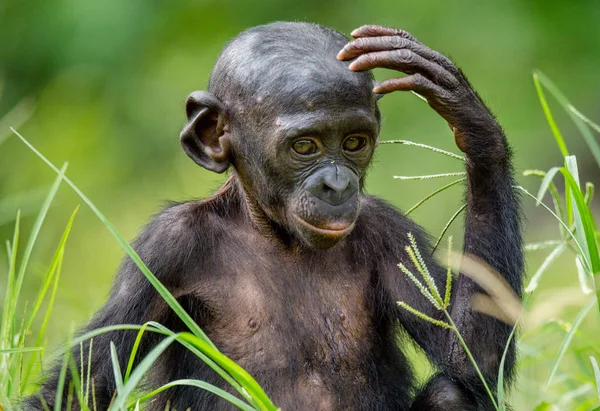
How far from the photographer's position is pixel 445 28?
14.0m

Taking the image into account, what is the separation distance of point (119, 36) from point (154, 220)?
8.40 meters

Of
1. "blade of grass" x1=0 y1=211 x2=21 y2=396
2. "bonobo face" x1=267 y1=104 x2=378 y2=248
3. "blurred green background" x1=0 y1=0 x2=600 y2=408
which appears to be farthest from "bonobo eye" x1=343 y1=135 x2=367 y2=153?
"blurred green background" x1=0 y1=0 x2=600 y2=408

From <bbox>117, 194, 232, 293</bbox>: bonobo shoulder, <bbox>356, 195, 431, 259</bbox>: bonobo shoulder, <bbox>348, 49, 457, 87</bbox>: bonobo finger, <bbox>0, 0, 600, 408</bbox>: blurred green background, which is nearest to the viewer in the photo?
<bbox>348, 49, 457, 87</bbox>: bonobo finger

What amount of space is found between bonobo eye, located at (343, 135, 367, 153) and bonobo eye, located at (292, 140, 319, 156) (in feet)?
0.53

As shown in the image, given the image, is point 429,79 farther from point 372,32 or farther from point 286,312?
point 286,312

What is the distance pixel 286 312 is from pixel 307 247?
15.2 inches

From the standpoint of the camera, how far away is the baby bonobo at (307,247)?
5.76 m

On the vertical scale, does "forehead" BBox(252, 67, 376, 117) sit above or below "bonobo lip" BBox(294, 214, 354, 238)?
above

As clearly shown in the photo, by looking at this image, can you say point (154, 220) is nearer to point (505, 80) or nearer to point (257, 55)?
point (257, 55)

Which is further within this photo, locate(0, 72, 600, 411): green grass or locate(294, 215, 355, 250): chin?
locate(294, 215, 355, 250): chin

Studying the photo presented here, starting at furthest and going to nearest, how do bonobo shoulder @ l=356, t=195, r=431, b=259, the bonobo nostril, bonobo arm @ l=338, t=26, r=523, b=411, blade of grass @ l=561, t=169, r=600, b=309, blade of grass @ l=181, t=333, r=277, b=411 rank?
1. bonobo shoulder @ l=356, t=195, r=431, b=259
2. bonobo arm @ l=338, t=26, r=523, b=411
3. the bonobo nostril
4. blade of grass @ l=561, t=169, r=600, b=309
5. blade of grass @ l=181, t=333, r=277, b=411

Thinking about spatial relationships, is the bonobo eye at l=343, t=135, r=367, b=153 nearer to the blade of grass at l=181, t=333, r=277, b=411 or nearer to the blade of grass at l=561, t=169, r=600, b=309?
the blade of grass at l=561, t=169, r=600, b=309

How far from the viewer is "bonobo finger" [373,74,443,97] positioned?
18.0 ft

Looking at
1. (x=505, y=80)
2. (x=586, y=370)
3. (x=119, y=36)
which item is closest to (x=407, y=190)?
(x=505, y=80)
